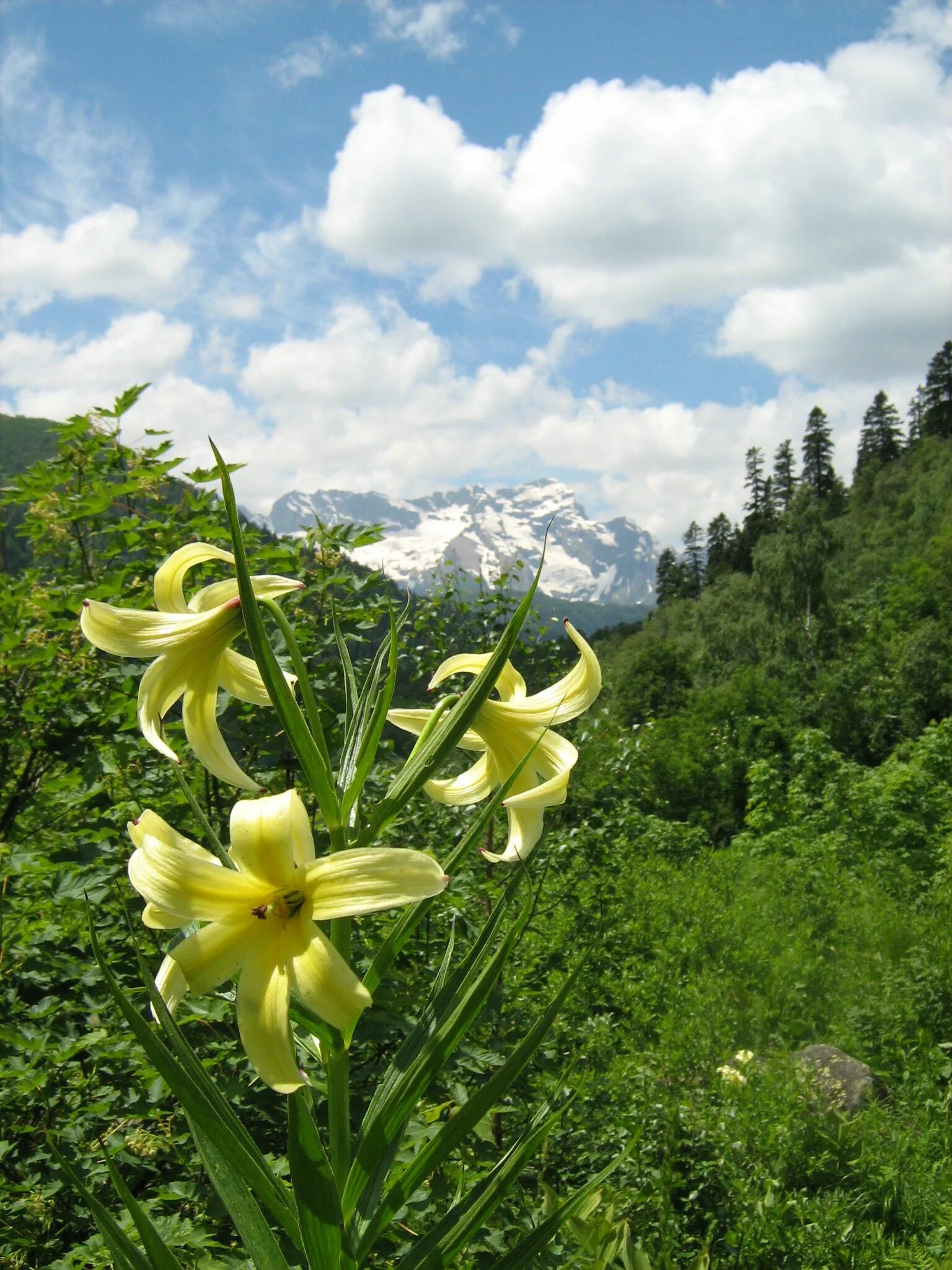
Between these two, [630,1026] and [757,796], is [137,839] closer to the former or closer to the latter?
[630,1026]

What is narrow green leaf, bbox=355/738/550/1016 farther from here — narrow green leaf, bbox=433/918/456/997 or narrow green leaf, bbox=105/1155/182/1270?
narrow green leaf, bbox=105/1155/182/1270

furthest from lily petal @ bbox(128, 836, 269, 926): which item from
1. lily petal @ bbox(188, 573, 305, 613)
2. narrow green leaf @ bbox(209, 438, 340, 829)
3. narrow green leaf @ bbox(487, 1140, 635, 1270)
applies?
narrow green leaf @ bbox(487, 1140, 635, 1270)

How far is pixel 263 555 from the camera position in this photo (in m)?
2.27

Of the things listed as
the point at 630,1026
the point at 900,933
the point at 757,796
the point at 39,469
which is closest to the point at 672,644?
the point at 757,796

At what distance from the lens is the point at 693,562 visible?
214 feet

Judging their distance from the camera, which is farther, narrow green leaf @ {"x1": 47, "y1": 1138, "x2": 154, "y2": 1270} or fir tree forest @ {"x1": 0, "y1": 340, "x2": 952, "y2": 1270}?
fir tree forest @ {"x1": 0, "y1": 340, "x2": 952, "y2": 1270}

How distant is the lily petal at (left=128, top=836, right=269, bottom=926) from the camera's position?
73cm

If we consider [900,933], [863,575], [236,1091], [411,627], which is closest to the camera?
[236,1091]

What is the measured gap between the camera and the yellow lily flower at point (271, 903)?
0.70 metres

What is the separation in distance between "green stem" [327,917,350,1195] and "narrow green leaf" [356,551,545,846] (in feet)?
0.32

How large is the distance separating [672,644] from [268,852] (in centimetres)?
3307

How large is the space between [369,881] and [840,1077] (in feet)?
16.1

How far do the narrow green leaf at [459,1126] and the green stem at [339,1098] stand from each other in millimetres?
54

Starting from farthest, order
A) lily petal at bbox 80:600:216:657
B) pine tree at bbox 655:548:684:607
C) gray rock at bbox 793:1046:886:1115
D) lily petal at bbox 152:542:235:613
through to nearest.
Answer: pine tree at bbox 655:548:684:607, gray rock at bbox 793:1046:886:1115, lily petal at bbox 152:542:235:613, lily petal at bbox 80:600:216:657
